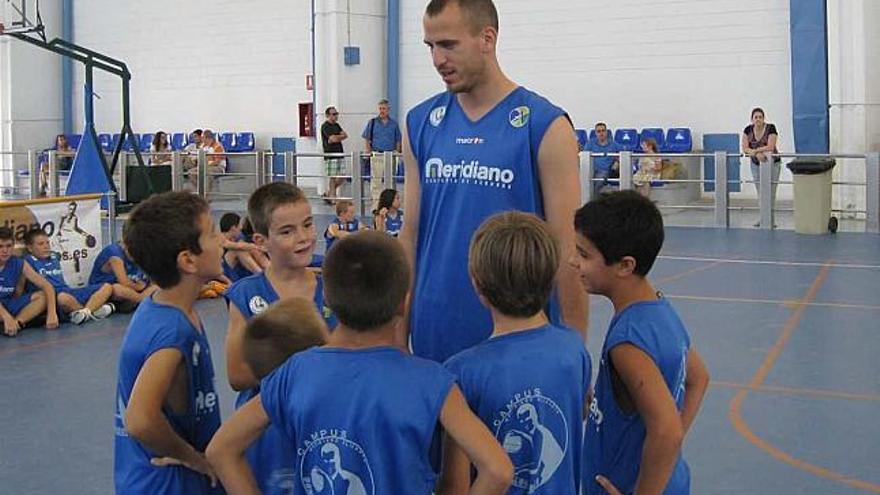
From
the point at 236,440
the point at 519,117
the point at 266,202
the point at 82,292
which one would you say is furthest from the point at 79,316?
the point at 236,440

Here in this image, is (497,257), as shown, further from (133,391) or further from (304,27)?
(304,27)

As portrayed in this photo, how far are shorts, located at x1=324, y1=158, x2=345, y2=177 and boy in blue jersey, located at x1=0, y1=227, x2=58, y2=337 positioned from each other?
35.0ft

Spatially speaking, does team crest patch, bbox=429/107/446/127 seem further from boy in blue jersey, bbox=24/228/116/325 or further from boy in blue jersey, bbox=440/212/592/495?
boy in blue jersey, bbox=24/228/116/325

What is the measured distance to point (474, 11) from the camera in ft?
9.76

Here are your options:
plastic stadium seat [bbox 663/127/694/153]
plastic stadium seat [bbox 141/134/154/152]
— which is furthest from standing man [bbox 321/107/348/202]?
plastic stadium seat [bbox 141/134/154/152]

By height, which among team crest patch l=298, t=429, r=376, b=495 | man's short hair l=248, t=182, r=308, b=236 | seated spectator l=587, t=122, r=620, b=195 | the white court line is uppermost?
seated spectator l=587, t=122, r=620, b=195

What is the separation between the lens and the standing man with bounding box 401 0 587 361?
3.00 metres

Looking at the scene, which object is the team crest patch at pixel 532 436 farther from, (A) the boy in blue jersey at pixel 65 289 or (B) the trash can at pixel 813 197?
(B) the trash can at pixel 813 197

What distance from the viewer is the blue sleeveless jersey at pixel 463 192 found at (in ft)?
9.97

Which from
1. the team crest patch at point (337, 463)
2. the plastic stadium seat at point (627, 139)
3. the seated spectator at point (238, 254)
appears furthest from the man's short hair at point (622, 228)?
the plastic stadium seat at point (627, 139)

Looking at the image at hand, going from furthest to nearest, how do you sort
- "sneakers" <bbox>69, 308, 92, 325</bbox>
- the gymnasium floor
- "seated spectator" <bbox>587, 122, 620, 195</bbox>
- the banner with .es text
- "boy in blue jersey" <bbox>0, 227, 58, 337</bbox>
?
"seated spectator" <bbox>587, 122, 620, 195</bbox> < the banner with .es text < "sneakers" <bbox>69, 308, 92, 325</bbox> < "boy in blue jersey" <bbox>0, 227, 58, 337</bbox> < the gymnasium floor

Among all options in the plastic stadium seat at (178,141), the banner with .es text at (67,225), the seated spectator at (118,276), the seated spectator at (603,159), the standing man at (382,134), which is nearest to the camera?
the banner with .es text at (67,225)

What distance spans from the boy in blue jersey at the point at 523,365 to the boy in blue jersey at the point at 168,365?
0.74 meters

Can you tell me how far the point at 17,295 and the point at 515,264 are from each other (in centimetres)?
760
